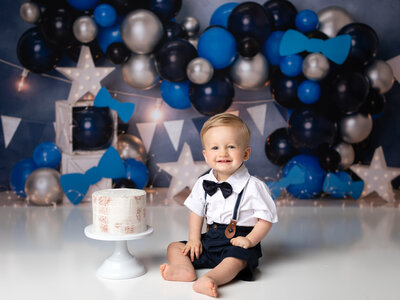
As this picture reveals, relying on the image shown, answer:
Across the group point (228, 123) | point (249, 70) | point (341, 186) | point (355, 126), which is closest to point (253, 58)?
point (249, 70)

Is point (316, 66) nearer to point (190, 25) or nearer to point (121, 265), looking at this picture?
Result: point (190, 25)

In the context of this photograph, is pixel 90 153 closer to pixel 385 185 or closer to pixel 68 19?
pixel 68 19

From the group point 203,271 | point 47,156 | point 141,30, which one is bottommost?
point 203,271

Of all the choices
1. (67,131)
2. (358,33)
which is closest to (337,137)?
(358,33)

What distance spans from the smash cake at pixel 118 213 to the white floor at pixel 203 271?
0.19 metres

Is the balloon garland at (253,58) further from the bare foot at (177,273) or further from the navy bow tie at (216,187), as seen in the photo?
the bare foot at (177,273)

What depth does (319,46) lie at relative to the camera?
9.42 feet

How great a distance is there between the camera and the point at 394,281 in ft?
5.49

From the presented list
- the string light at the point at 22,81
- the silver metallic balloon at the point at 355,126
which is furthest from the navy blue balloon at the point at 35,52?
the silver metallic balloon at the point at 355,126

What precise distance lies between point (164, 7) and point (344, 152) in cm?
154

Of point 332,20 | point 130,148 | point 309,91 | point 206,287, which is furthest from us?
point 130,148

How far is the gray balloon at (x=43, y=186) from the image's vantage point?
2869 mm

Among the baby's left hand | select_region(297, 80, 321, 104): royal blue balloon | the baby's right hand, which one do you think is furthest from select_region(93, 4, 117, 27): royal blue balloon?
the baby's left hand

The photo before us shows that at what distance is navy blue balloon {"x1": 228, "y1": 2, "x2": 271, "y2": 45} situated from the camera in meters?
2.80
